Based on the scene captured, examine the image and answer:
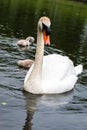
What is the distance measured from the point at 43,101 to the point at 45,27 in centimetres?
205

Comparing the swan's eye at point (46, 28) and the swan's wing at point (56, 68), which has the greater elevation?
the swan's eye at point (46, 28)

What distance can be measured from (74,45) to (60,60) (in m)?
8.12

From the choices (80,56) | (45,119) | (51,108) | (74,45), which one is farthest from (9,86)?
(74,45)

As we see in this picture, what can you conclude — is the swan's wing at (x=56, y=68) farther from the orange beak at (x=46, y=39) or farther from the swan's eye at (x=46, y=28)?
the swan's eye at (x=46, y=28)

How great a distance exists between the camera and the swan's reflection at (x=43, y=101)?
39.1ft

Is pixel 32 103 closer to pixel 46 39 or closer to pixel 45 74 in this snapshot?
pixel 45 74

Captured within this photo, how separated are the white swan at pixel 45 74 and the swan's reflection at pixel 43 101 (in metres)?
0.20

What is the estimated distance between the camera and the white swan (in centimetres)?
1330

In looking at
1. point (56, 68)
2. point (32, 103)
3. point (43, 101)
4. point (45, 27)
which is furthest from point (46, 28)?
point (32, 103)

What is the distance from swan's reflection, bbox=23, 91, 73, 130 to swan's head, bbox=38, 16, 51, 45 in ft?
4.99

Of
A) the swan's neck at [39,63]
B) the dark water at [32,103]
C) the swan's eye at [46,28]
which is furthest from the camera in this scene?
the swan's neck at [39,63]

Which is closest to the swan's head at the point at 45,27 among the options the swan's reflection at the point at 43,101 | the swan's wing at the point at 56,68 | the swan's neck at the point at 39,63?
the swan's neck at the point at 39,63

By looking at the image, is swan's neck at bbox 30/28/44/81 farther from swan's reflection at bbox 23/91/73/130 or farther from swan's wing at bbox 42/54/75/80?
swan's reflection at bbox 23/91/73/130

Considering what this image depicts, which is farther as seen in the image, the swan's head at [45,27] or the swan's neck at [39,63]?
the swan's neck at [39,63]
